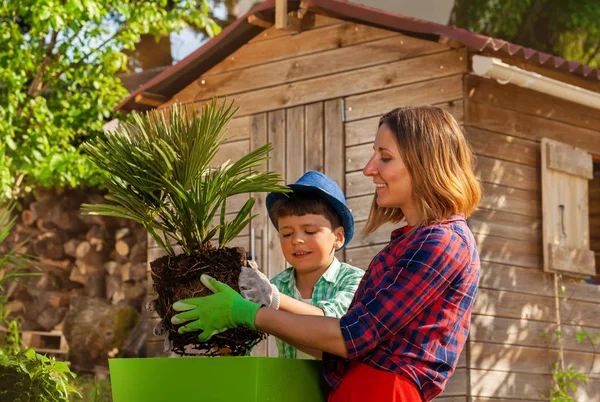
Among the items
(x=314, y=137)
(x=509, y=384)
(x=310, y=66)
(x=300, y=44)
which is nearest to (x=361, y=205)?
(x=314, y=137)

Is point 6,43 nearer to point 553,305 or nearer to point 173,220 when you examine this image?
point 553,305

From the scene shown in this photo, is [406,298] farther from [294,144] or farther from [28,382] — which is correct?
[294,144]

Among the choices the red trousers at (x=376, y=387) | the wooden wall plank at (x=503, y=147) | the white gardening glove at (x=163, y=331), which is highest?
the wooden wall plank at (x=503, y=147)

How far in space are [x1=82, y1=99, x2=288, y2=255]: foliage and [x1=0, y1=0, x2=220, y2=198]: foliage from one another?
6.36 m

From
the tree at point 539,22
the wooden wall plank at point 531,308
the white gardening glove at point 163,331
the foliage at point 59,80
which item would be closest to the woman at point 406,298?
the white gardening glove at point 163,331

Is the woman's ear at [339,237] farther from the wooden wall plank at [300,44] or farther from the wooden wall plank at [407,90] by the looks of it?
the wooden wall plank at [300,44]

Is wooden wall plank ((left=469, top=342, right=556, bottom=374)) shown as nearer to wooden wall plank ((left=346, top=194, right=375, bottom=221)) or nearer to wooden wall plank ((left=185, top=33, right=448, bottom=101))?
wooden wall plank ((left=346, top=194, right=375, bottom=221))

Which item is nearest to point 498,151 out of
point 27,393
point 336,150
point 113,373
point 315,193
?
point 336,150

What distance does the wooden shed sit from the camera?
23.1ft

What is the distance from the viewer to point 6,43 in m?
9.52

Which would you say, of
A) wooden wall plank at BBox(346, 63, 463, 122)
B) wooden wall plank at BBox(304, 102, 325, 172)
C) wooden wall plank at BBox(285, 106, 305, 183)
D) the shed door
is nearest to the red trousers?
wooden wall plank at BBox(346, 63, 463, 122)

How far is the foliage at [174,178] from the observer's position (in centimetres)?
262

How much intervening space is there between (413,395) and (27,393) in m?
1.52

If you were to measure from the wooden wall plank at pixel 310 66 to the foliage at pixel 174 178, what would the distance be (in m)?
4.76
